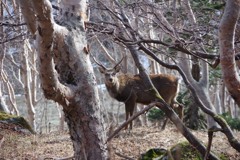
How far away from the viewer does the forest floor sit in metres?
7.59

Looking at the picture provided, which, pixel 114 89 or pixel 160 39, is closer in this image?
pixel 160 39

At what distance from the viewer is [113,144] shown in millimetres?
7879

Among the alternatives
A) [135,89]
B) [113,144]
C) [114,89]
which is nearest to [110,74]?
[114,89]

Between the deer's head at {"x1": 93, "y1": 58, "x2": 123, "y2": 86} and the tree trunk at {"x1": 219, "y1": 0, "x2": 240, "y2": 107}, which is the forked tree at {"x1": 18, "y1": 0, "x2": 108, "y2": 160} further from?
the deer's head at {"x1": 93, "y1": 58, "x2": 123, "y2": 86}

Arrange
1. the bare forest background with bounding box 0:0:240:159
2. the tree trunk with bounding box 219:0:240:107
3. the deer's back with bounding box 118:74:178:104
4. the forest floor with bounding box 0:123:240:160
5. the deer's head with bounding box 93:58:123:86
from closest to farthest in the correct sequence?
the tree trunk with bounding box 219:0:240:107 → the bare forest background with bounding box 0:0:240:159 → the forest floor with bounding box 0:123:240:160 → the deer's head with bounding box 93:58:123:86 → the deer's back with bounding box 118:74:178:104

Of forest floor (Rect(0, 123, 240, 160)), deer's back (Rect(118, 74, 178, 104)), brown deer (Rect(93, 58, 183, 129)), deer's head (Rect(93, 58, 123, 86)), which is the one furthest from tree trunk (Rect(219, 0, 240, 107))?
deer's back (Rect(118, 74, 178, 104))

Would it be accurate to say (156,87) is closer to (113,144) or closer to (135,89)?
(135,89)

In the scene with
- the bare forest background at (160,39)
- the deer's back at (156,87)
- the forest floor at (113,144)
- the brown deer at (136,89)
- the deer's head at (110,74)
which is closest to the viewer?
the bare forest background at (160,39)

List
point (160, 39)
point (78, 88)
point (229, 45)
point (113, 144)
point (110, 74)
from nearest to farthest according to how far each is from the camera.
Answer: point (229, 45), point (78, 88), point (113, 144), point (160, 39), point (110, 74)

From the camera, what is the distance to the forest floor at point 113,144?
7594mm

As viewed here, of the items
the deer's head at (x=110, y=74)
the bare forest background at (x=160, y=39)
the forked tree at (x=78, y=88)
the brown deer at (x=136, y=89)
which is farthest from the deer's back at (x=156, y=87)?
the forked tree at (x=78, y=88)

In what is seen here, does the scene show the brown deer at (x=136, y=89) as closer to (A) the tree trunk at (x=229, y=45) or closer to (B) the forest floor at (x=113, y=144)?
(B) the forest floor at (x=113, y=144)

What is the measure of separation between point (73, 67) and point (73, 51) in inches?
6.0

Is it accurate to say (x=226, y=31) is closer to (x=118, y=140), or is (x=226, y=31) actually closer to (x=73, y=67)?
(x=73, y=67)
